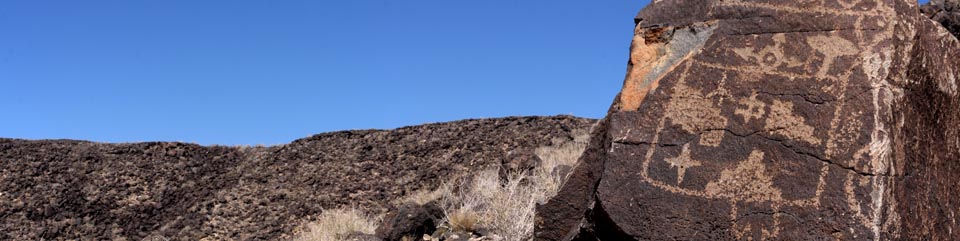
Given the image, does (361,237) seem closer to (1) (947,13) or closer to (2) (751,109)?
(1) (947,13)

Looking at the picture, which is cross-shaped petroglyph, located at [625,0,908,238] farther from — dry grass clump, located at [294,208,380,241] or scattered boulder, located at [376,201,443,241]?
dry grass clump, located at [294,208,380,241]

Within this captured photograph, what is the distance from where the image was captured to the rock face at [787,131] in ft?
14.5

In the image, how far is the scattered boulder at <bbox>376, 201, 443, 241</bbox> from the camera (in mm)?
9336

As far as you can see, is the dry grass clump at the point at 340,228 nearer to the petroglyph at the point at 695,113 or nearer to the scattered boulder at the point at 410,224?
the scattered boulder at the point at 410,224

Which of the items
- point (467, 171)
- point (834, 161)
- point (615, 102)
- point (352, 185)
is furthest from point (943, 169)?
point (352, 185)

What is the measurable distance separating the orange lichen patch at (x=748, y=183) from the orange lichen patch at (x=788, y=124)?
139mm

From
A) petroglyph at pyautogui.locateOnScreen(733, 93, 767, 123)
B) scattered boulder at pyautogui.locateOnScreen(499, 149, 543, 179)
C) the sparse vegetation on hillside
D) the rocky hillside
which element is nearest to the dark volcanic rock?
the sparse vegetation on hillside

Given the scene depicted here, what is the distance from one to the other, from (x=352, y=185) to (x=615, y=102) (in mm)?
11438

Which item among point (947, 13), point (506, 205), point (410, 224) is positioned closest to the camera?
point (947, 13)

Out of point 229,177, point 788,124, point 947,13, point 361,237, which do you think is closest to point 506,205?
point 361,237

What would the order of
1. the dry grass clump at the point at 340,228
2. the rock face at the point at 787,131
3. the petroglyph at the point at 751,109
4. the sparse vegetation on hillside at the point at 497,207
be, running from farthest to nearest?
the dry grass clump at the point at 340,228 → the sparse vegetation on hillside at the point at 497,207 → the petroglyph at the point at 751,109 → the rock face at the point at 787,131

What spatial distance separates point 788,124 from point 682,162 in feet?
1.62

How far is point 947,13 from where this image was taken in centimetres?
844

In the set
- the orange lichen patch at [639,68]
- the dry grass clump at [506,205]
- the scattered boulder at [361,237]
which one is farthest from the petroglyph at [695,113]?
the scattered boulder at [361,237]
